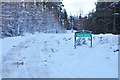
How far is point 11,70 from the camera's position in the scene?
6.02 m

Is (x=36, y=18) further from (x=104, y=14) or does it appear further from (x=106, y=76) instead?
(x=106, y=76)

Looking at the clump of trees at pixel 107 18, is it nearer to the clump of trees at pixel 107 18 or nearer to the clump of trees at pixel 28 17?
the clump of trees at pixel 107 18

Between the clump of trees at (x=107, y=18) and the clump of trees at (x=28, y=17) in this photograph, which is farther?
the clump of trees at (x=107, y=18)

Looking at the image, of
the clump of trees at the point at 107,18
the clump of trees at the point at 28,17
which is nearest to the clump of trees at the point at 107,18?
the clump of trees at the point at 107,18

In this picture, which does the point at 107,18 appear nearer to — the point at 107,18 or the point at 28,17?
the point at 107,18

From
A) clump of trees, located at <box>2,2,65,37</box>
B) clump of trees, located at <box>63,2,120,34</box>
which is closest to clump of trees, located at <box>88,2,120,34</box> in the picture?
clump of trees, located at <box>63,2,120,34</box>

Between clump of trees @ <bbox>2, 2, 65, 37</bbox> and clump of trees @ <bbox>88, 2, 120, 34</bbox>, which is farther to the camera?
clump of trees @ <bbox>88, 2, 120, 34</bbox>

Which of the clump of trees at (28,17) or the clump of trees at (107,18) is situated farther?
the clump of trees at (107,18)

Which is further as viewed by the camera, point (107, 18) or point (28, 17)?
point (28, 17)

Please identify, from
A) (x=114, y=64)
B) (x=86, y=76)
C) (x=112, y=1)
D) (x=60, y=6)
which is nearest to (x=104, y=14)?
(x=112, y=1)

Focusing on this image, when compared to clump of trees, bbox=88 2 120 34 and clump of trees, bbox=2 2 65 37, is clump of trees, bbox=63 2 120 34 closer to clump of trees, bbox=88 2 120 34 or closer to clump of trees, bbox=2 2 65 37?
clump of trees, bbox=88 2 120 34

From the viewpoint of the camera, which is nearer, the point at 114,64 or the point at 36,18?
the point at 114,64

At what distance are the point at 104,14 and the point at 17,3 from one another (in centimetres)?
1800

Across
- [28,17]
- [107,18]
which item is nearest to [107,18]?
[107,18]
